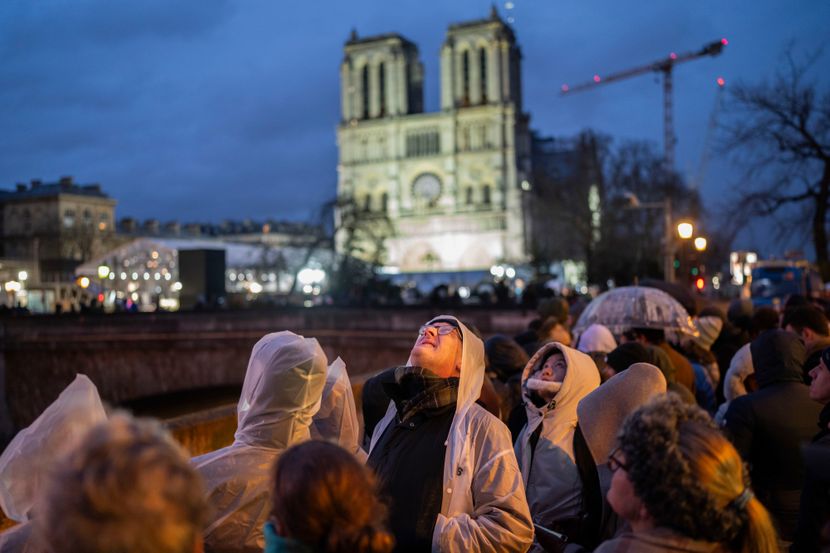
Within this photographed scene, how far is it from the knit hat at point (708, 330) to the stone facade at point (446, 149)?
78.8 m

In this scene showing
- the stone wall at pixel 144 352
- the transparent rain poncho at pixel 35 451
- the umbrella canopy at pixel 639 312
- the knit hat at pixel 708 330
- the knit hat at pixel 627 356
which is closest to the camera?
the transparent rain poncho at pixel 35 451

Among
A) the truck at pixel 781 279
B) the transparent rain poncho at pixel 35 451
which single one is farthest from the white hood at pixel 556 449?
the truck at pixel 781 279

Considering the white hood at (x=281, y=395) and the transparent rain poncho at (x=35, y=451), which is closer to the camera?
the transparent rain poncho at (x=35, y=451)

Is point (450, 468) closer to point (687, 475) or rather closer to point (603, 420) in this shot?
point (603, 420)

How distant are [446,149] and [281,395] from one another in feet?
305

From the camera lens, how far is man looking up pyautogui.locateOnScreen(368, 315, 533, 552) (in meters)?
3.49

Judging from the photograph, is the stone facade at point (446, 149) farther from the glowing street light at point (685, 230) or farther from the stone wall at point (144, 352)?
the glowing street light at point (685, 230)

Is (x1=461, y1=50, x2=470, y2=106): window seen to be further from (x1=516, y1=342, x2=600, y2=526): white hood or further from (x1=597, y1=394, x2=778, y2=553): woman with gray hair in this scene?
(x1=597, y1=394, x2=778, y2=553): woman with gray hair

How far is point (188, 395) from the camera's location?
3188 cm

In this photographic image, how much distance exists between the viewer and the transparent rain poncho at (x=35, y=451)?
348 centimetres

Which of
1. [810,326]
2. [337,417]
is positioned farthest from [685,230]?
[337,417]

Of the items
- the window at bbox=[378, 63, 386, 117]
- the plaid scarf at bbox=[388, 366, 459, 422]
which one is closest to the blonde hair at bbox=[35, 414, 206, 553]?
the plaid scarf at bbox=[388, 366, 459, 422]

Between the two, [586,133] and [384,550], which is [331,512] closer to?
[384,550]

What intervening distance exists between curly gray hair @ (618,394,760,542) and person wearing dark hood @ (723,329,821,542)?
2513mm
